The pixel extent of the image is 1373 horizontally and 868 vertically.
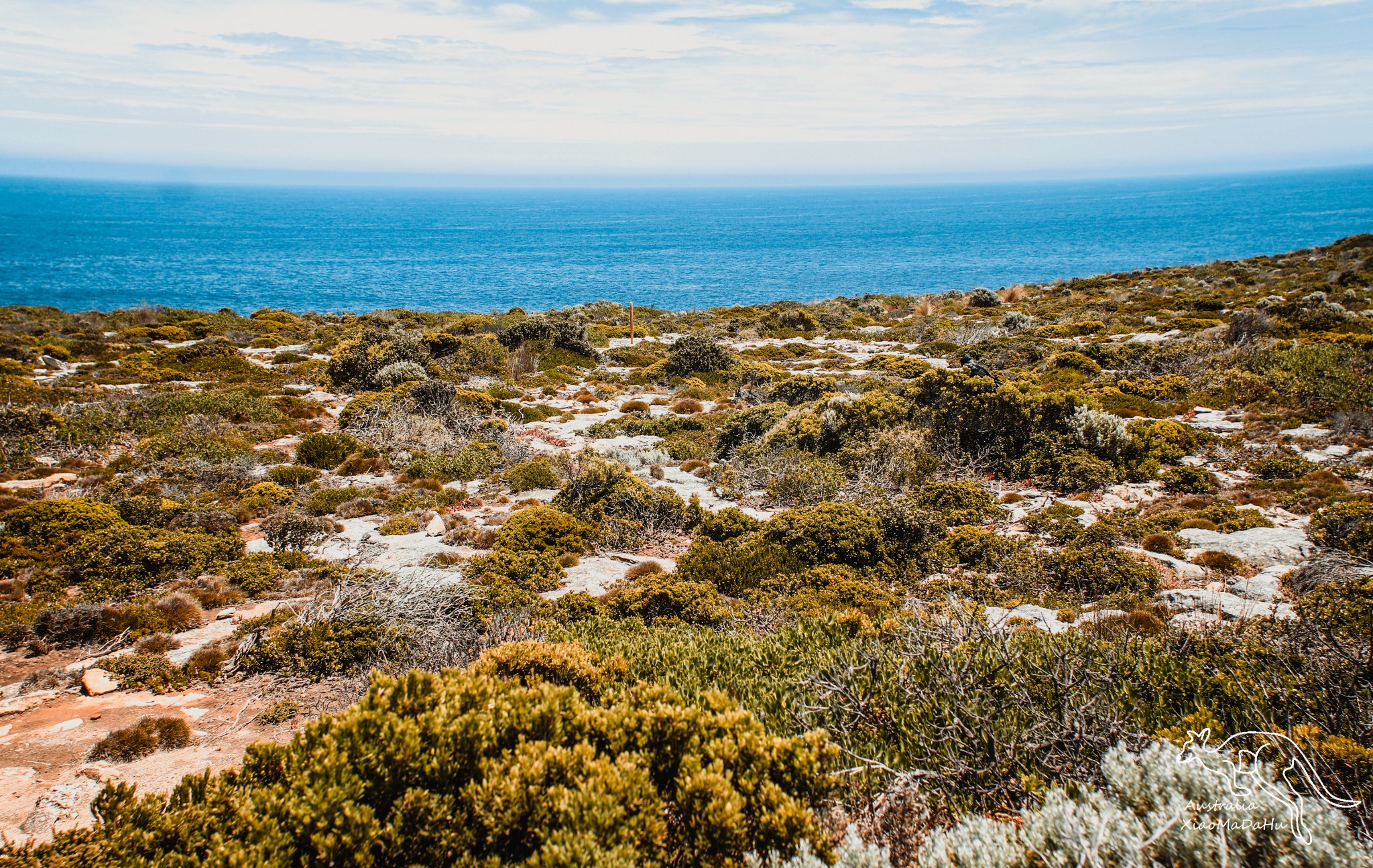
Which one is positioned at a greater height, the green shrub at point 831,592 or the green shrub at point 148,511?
the green shrub at point 148,511

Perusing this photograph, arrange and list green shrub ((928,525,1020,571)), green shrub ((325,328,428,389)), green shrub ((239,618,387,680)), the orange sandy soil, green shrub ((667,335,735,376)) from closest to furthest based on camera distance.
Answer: the orange sandy soil → green shrub ((239,618,387,680)) → green shrub ((928,525,1020,571)) → green shrub ((325,328,428,389)) → green shrub ((667,335,735,376))

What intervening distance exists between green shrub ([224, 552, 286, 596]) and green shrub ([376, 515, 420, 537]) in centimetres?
149

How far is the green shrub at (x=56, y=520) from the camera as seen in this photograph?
7.83 metres

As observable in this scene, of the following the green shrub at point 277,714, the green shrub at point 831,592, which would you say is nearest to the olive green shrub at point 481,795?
the green shrub at point 277,714

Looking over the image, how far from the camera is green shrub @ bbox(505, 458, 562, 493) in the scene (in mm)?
11156

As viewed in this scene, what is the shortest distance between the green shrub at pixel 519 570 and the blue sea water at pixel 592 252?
4399 cm

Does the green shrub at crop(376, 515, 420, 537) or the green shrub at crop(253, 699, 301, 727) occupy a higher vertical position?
the green shrub at crop(253, 699, 301, 727)

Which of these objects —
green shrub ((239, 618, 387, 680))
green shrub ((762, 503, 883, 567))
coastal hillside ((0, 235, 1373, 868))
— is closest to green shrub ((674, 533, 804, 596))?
coastal hillside ((0, 235, 1373, 868))

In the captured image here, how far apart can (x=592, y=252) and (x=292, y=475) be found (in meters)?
87.5

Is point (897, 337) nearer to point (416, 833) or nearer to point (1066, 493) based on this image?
point (1066, 493)

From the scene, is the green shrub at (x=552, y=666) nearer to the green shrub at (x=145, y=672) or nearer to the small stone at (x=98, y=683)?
the green shrub at (x=145, y=672)

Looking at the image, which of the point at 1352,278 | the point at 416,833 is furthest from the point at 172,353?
the point at 1352,278

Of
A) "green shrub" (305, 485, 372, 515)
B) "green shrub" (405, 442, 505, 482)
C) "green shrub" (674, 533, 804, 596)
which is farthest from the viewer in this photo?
"green shrub" (405, 442, 505, 482)

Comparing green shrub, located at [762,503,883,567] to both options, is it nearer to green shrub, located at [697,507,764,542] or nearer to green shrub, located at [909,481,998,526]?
green shrub, located at [697,507,764,542]
